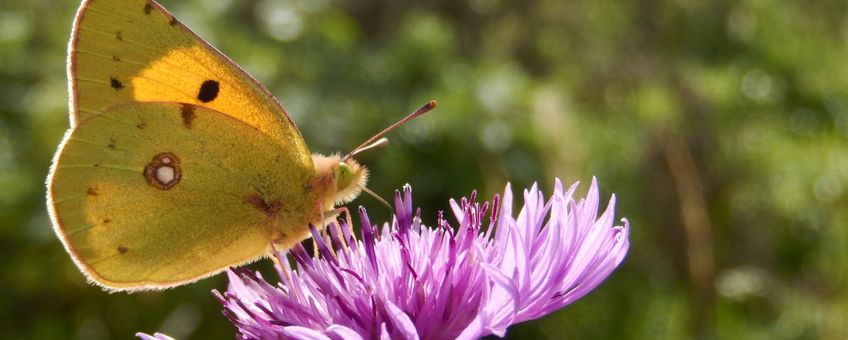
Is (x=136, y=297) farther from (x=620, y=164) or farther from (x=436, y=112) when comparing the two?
(x=620, y=164)

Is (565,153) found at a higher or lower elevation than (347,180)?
higher

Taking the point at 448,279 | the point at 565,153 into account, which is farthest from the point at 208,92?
the point at 565,153

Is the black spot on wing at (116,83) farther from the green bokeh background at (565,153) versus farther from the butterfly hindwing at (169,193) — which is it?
the green bokeh background at (565,153)

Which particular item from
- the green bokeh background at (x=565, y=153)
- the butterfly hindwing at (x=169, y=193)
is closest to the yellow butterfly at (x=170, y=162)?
the butterfly hindwing at (x=169, y=193)

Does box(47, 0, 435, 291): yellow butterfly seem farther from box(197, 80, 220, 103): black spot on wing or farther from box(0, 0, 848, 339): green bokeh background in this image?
box(0, 0, 848, 339): green bokeh background

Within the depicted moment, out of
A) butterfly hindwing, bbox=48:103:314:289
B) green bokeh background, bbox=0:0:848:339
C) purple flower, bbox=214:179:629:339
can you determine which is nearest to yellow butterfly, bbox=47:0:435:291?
butterfly hindwing, bbox=48:103:314:289

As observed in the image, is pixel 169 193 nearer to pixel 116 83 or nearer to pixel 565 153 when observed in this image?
pixel 116 83
